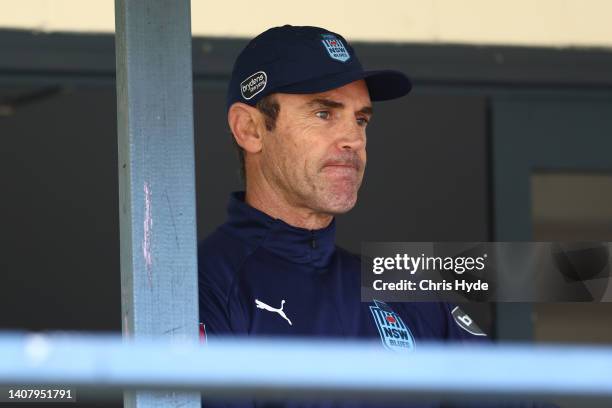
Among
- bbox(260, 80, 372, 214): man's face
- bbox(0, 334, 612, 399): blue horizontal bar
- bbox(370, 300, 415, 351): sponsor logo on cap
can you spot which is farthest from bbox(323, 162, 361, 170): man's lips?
bbox(0, 334, 612, 399): blue horizontal bar

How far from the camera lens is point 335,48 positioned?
8.55 feet

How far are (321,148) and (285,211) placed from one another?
5.4 inches

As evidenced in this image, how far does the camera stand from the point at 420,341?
2480 millimetres

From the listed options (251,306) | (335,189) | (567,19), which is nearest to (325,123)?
(335,189)

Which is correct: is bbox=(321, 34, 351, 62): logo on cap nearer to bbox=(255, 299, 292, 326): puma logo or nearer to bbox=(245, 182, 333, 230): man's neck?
bbox=(245, 182, 333, 230): man's neck

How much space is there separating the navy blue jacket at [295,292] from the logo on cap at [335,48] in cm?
32

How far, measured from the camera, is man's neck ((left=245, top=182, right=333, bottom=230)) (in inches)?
103

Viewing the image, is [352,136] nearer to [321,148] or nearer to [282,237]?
[321,148]

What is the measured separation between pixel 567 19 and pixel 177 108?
2.67 m

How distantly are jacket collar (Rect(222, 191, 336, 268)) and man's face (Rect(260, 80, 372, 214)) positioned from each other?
0.06 meters

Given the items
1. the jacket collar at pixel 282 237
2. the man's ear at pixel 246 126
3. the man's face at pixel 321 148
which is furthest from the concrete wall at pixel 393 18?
the jacket collar at pixel 282 237

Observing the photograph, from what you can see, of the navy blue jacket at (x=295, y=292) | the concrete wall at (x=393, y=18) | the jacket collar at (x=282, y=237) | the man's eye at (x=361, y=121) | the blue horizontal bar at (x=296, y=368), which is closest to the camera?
the blue horizontal bar at (x=296, y=368)

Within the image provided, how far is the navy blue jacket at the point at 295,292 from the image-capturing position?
2.35 m

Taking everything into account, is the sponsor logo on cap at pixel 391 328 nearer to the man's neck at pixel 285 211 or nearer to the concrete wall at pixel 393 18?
the man's neck at pixel 285 211
